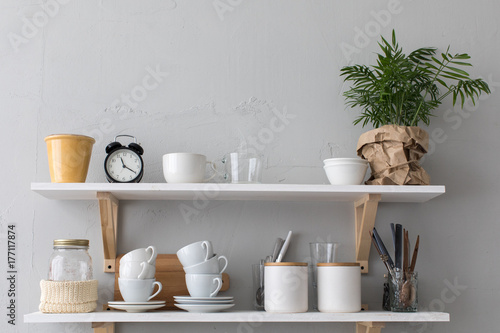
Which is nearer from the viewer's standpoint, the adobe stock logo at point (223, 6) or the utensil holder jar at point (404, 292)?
the utensil holder jar at point (404, 292)

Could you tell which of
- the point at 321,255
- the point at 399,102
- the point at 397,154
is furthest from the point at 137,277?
the point at 399,102

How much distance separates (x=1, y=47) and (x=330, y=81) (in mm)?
937

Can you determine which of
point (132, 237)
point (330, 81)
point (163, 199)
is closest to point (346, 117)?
point (330, 81)

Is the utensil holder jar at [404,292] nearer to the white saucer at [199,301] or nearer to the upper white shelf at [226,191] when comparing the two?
the upper white shelf at [226,191]

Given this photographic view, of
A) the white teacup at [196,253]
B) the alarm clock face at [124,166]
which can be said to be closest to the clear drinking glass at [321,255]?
the white teacup at [196,253]

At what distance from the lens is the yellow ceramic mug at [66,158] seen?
1.37 meters

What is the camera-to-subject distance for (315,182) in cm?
157

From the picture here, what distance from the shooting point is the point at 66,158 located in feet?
4.50

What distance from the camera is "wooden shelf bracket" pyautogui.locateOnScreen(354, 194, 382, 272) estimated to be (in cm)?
143

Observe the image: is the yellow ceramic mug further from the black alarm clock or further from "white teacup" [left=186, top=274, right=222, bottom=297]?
"white teacup" [left=186, top=274, right=222, bottom=297]

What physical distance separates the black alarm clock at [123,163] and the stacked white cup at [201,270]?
0.23 meters

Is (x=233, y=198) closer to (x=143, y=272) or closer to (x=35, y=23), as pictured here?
(x=143, y=272)

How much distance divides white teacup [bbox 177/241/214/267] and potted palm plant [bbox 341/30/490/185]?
458 millimetres

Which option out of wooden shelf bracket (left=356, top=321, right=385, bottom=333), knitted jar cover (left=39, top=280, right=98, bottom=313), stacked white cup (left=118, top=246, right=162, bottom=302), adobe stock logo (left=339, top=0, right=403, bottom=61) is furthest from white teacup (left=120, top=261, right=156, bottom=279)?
adobe stock logo (left=339, top=0, right=403, bottom=61)
